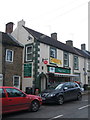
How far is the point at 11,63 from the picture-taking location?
15648mm

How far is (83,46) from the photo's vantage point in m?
32.7

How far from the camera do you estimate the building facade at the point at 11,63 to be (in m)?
14.9

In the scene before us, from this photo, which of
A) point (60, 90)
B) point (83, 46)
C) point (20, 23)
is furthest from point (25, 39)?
point (83, 46)

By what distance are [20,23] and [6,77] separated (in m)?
7.52

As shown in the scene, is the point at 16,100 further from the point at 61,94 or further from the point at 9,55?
the point at 9,55

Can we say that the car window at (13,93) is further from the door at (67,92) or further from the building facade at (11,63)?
the building facade at (11,63)

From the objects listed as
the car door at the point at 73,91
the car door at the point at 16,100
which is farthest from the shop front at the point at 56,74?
the car door at the point at 16,100

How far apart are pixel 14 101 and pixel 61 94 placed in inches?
164

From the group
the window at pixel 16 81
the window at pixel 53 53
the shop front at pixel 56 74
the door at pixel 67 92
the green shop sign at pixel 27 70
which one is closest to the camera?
the door at pixel 67 92

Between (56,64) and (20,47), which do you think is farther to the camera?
(56,64)

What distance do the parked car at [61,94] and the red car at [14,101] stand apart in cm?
167

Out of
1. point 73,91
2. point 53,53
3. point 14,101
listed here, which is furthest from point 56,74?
point 14,101

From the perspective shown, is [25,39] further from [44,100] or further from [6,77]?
[44,100]

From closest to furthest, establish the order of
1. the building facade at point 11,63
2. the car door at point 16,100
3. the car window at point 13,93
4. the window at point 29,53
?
the car door at point 16,100
the car window at point 13,93
the building facade at point 11,63
the window at point 29,53
